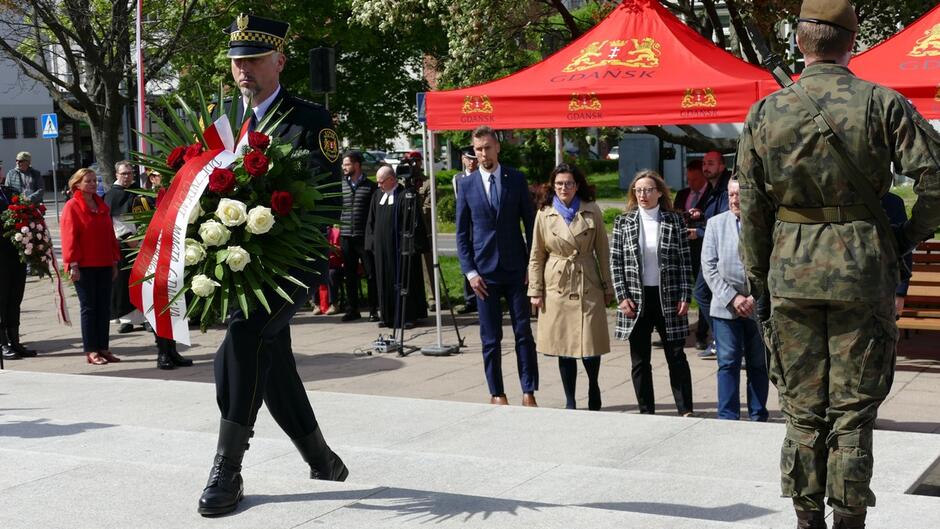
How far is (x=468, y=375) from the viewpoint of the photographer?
34.0ft

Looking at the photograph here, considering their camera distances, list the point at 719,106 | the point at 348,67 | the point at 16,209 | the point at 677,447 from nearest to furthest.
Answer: the point at 677,447, the point at 719,106, the point at 16,209, the point at 348,67

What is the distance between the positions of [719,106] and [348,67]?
2548cm

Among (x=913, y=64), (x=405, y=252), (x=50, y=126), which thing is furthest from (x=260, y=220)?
(x=50, y=126)

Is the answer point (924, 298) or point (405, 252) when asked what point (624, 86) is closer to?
point (405, 252)

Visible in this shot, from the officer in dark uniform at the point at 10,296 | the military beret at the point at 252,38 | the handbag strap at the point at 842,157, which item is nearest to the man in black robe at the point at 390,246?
the officer in dark uniform at the point at 10,296

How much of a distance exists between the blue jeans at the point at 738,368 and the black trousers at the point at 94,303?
6.30m

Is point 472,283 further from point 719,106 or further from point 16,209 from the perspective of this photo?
point 16,209

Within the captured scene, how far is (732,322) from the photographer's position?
7.82 meters

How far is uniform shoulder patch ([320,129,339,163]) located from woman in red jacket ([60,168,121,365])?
662 cm

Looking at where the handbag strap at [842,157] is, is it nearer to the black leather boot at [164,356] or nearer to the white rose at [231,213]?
the white rose at [231,213]

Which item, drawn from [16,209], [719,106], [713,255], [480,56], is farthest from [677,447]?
[480,56]

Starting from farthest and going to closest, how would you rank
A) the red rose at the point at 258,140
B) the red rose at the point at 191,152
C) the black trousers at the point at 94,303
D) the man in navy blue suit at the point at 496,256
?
the black trousers at the point at 94,303 < the man in navy blue suit at the point at 496,256 < the red rose at the point at 191,152 < the red rose at the point at 258,140

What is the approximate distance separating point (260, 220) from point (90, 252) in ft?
23.3

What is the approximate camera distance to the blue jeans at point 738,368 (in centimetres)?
773
